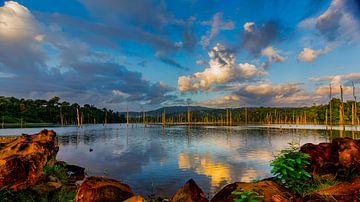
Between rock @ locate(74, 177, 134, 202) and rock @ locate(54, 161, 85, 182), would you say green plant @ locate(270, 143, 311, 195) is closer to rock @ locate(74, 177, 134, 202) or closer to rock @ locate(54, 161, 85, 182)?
rock @ locate(74, 177, 134, 202)

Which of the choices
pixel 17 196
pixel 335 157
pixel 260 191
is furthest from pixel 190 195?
pixel 335 157

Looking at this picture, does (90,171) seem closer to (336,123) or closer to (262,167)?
(262,167)

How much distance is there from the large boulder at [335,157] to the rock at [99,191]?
9253mm

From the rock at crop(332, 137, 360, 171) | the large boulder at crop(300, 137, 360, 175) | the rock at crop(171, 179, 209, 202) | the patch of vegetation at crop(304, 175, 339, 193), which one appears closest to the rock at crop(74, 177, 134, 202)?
the rock at crop(171, 179, 209, 202)

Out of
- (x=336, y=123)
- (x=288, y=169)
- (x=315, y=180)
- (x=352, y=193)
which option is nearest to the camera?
(x=352, y=193)

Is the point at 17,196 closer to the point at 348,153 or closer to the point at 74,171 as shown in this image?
the point at 74,171

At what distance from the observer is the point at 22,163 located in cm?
1250

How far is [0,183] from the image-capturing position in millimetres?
11375

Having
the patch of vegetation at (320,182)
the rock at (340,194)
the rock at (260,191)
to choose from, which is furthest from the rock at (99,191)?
the patch of vegetation at (320,182)

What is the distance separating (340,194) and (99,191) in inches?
255

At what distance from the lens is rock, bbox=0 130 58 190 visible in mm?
11680

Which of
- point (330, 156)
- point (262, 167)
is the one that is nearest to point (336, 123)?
point (262, 167)

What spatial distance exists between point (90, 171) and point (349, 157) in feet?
69.6

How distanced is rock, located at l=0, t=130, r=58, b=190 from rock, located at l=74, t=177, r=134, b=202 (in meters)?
5.53
